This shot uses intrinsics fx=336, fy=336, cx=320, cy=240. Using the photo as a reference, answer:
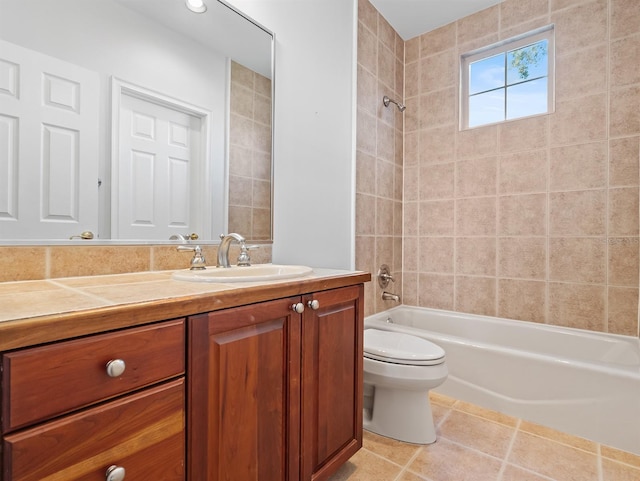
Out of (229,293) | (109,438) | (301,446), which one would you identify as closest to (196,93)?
(229,293)

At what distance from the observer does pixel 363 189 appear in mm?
2127

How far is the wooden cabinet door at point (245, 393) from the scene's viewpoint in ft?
2.56

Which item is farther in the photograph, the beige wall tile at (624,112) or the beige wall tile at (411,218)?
the beige wall tile at (411,218)

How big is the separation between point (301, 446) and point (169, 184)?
1109mm

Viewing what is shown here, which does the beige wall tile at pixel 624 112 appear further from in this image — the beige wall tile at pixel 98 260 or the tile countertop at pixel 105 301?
the beige wall tile at pixel 98 260

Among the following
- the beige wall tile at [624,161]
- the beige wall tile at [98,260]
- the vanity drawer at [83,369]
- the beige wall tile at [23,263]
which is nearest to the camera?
the vanity drawer at [83,369]

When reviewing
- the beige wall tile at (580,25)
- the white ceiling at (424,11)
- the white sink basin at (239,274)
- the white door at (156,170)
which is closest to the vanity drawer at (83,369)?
the white sink basin at (239,274)

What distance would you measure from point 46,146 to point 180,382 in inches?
35.5

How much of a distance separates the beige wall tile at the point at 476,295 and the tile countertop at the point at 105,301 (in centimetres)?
161

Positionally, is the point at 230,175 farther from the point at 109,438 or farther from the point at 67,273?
the point at 109,438

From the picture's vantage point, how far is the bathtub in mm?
1513

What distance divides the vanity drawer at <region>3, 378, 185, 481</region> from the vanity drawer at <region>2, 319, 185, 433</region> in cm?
2

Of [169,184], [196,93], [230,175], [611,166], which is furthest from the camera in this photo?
[611,166]

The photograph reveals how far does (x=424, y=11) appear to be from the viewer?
2.32 meters
